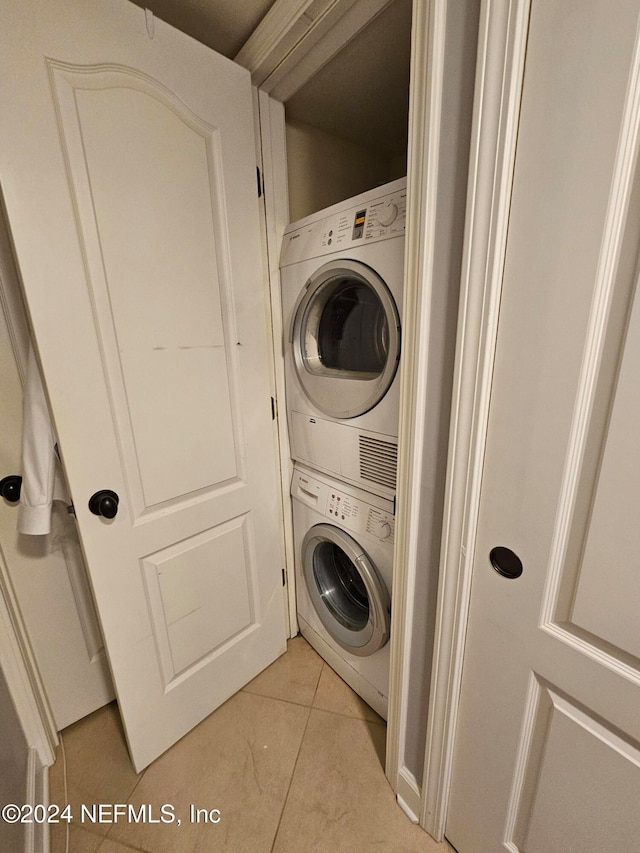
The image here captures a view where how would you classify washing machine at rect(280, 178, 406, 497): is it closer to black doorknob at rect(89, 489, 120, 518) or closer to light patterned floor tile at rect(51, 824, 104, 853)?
black doorknob at rect(89, 489, 120, 518)

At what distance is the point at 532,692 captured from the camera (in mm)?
706

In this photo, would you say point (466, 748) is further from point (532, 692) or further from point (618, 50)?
point (618, 50)

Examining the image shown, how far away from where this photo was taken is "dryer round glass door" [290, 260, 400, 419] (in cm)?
97

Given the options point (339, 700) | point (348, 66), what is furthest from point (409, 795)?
point (348, 66)

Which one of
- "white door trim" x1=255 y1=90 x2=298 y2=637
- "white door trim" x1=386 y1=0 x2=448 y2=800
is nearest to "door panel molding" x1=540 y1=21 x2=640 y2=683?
"white door trim" x1=386 y1=0 x2=448 y2=800

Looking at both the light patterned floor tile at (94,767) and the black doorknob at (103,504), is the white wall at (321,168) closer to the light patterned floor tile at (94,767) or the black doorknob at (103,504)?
the black doorknob at (103,504)

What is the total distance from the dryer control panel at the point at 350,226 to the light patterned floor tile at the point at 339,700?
1.62 metres

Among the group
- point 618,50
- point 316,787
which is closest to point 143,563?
point 316,787

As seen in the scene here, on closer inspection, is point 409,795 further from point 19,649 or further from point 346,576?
point 19,649

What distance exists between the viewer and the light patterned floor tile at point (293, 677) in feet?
4.63

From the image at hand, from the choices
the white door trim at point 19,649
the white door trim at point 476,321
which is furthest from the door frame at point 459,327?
the white door trim at point 19,649

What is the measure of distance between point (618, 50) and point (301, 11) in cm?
82

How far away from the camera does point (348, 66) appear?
1.11 m

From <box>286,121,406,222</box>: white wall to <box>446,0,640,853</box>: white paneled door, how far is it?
3.41 feet
